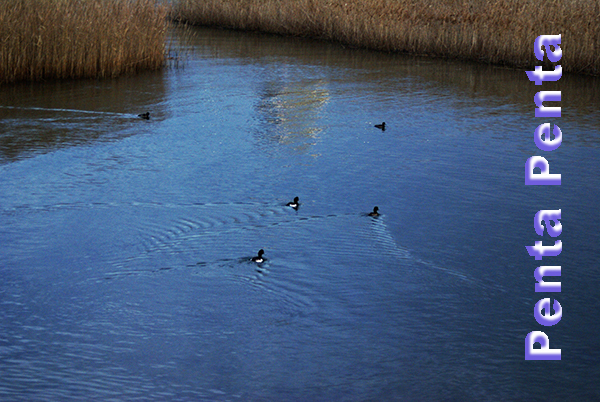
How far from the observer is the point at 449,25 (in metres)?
18.3

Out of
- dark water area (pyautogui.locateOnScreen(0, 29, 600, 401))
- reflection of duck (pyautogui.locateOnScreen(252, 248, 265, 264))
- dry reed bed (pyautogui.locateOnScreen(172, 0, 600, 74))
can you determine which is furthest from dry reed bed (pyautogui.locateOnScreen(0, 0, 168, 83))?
reflection of duck (pyautogui.locateOnScreen(252, 248, 265, 264))

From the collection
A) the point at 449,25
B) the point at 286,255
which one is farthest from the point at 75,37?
the point at 449,25

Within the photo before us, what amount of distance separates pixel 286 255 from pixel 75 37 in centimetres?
918

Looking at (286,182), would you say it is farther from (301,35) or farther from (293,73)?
(301,35)

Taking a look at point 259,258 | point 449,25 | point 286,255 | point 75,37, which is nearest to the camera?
point 259,258

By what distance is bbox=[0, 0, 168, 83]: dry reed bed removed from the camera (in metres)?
12.8

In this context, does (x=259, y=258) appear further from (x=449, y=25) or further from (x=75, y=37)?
(x=449, y=25)

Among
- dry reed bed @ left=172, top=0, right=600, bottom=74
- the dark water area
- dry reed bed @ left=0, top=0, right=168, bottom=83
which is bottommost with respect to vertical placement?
the dark water area

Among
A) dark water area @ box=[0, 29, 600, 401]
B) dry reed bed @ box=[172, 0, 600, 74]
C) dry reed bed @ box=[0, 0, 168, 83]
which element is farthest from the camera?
dry reed bed @ box=[172, 0, 600, 74]

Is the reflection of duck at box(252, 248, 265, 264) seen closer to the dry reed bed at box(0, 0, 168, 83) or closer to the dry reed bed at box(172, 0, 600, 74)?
the dry reed bed at box(0, 0, 168, 83)

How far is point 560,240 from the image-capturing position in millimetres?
6453

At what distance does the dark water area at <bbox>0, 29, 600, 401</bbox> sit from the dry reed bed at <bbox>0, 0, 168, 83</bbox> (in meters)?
1.52

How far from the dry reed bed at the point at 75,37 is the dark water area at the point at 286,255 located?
4.98 ft

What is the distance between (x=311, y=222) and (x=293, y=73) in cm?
954
